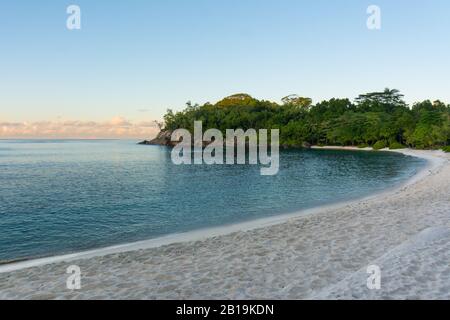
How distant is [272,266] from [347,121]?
132m

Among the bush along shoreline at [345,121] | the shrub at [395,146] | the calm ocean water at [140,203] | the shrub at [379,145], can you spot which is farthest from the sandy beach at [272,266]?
the shrub at [379,145]

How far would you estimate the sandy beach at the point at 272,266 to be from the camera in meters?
10.2

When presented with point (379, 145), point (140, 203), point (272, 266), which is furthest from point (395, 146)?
point (272, 266)

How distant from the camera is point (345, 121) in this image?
5364 inches

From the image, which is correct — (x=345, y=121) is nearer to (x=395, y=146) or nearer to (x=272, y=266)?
(x=395, y=146)

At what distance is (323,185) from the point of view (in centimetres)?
4122

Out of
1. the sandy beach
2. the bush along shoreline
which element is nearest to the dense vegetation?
the bush along shoreline

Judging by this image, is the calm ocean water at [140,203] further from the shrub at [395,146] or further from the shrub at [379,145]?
the shrub at [379,145]

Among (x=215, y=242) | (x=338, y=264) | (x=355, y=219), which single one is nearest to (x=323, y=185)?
(x=355, y=219)

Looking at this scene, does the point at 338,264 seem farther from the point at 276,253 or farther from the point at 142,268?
the point at 142,268

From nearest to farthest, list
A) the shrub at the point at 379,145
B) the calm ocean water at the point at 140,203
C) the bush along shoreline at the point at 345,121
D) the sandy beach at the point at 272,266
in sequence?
the sandy beach at the point at 272,266 < the calm ocean water at the point at 140,203 < the bush along shoreline at the point at 345,121 < the shrub at the point at 379,145

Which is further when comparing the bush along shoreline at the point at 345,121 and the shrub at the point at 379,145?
the shrub at the point at 379,145

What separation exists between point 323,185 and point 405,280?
31535 millimetres
